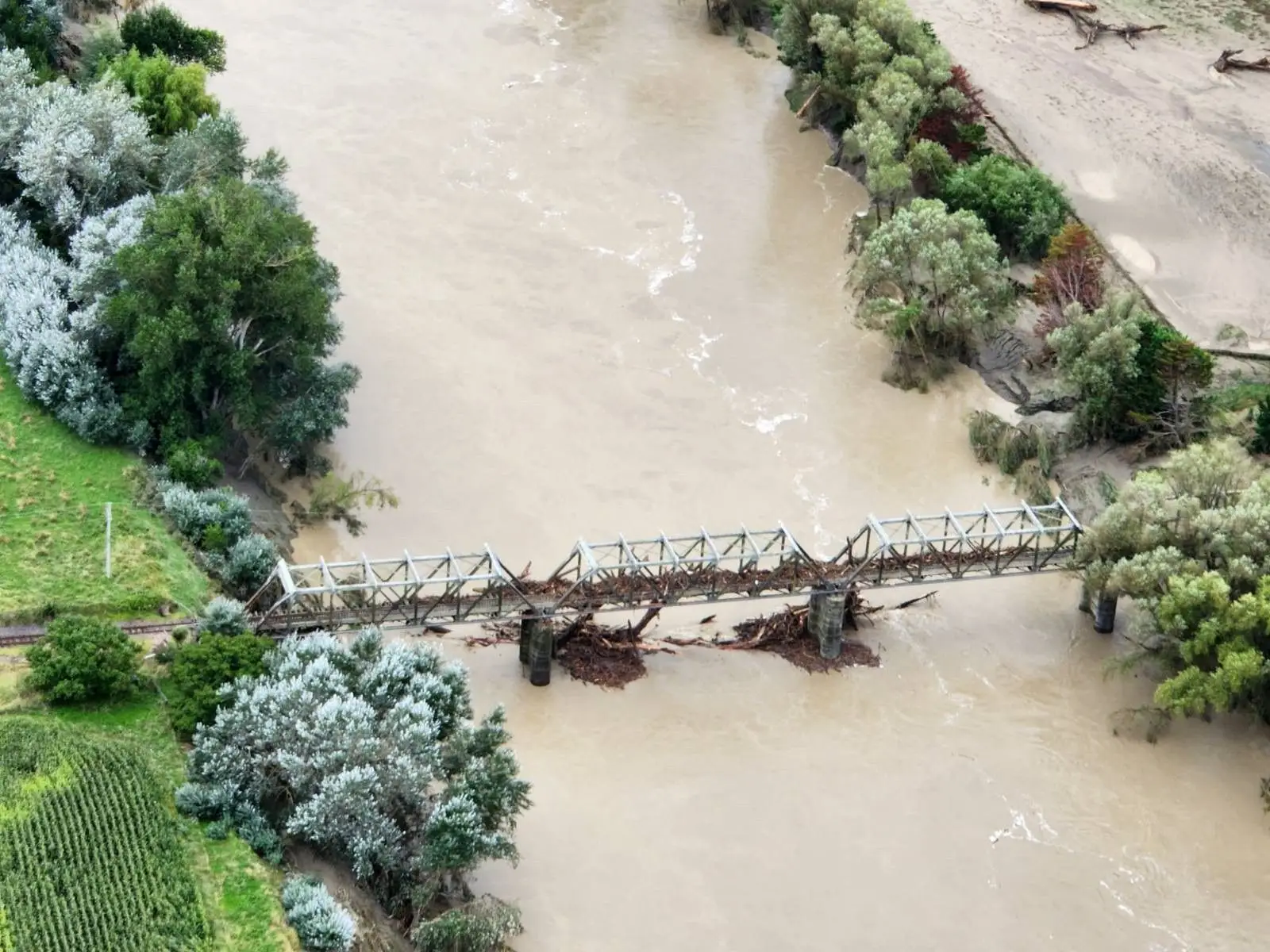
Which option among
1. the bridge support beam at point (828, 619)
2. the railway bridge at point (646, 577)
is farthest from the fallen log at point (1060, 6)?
the bridge support beam at point (828, 619)

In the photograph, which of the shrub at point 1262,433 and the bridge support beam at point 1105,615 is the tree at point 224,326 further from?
the shrub at point 1262,433

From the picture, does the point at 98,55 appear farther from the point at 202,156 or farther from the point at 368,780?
the point at 368,780

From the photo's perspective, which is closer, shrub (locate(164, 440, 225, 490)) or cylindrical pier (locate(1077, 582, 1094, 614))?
shrub (locate(164, 440, 225, 490))

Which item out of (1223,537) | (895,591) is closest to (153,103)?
(895,591)

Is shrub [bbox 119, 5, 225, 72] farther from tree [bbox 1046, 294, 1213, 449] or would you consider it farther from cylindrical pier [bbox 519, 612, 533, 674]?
tree [bbox 1046, 294, 1213, 449]

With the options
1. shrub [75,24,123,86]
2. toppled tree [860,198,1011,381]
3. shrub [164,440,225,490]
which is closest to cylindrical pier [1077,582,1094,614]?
toppled tree [860,198,1011,381]

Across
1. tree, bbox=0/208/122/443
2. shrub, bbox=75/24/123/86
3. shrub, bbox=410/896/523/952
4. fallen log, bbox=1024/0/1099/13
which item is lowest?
shrub, bbox=410/896/523/952

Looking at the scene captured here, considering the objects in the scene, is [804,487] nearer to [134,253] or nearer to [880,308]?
[880,308]
